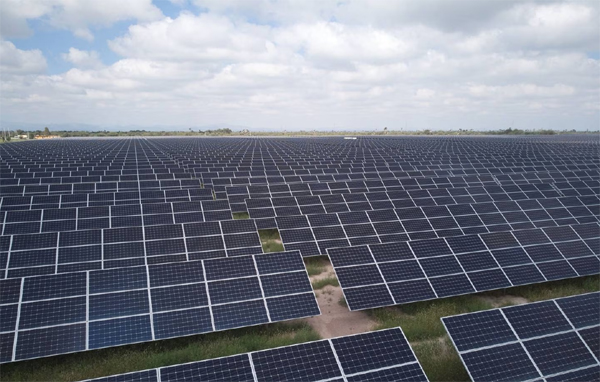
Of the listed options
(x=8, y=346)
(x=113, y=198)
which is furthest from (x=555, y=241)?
(x=113, y=198)

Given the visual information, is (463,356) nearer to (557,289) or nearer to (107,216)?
(557,289)

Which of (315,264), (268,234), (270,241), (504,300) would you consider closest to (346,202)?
(268,234)

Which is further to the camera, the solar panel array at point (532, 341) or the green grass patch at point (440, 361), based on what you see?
the green grass patch at point (440, 361)

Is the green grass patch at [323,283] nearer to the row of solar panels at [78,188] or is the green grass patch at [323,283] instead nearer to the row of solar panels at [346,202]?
the row of solar panels at [346,202]

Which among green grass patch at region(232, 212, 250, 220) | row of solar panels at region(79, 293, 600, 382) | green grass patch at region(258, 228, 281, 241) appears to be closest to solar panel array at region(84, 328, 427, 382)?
row of solar panels at region(79, 293, 600, 382)

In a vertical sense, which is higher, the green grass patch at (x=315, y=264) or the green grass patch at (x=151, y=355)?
the green grass patch at (x=315, y=264)

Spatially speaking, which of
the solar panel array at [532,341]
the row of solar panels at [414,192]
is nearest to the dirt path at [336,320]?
the solar panel array at [532,341]

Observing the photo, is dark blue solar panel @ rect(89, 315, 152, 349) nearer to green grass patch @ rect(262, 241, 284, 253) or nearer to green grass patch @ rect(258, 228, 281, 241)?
green grass patch @ rect(262, 241, 284, 253)

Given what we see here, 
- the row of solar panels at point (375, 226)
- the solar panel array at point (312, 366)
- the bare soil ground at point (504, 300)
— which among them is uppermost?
the row of solar panels at point (375, 226)
